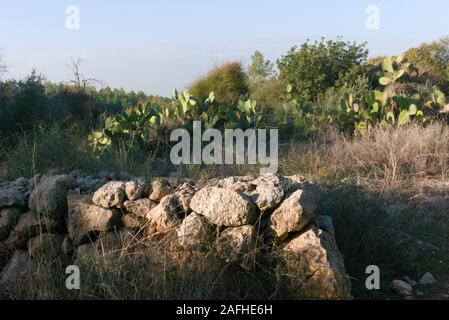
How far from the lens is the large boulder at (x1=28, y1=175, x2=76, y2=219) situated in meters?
5.51

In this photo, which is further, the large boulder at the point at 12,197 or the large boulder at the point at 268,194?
the large boulder at the point at 12,197

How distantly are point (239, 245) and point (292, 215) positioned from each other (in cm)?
47

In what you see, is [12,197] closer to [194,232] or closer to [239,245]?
[194,232]

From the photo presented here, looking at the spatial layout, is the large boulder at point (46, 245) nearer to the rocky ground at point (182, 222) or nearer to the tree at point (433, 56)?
the rocky ground at point (182, 222)

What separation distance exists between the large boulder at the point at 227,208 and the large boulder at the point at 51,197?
1.53 m

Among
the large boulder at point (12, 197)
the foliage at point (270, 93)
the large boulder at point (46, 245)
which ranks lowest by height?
the large boulder at point (46, 245)

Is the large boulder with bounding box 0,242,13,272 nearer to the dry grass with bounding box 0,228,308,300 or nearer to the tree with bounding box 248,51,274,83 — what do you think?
the dry grass with bounding box 0,228,308,300

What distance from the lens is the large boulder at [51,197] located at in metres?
5.51

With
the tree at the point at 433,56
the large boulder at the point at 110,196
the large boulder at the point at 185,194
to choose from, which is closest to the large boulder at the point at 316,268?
the large boulder at the point at 185,194

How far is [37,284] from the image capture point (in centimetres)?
459

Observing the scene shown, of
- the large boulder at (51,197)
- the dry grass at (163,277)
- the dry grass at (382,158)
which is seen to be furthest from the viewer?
the dry grass at (382,158)

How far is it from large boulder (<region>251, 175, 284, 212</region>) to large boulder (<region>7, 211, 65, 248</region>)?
1.95 metres

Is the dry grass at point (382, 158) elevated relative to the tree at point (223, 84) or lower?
lower
